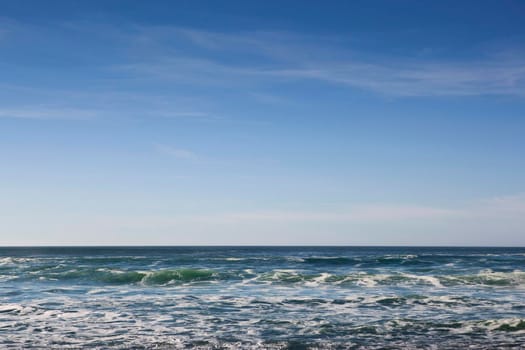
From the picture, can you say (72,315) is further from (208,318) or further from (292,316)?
(292,316)

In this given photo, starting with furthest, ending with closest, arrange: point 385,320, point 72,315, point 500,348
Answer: point 72,315, point 385,320, point 500,348

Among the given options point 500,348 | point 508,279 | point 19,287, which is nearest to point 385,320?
point 500,348

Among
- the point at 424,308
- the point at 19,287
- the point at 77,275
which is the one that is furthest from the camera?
the point at 77,275

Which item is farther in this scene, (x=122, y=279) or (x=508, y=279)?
(x=122, y=279)

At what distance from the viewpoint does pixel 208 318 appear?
57.4 ft

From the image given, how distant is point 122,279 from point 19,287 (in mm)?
6501

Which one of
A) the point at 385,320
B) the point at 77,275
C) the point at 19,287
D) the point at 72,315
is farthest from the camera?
the point at 77,275

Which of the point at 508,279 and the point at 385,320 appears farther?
the point at 508,279

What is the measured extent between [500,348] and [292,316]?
6.88m

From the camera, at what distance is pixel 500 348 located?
12953 millimetres

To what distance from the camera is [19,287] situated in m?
27.4

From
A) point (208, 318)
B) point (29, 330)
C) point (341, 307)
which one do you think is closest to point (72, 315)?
point (29, 330)

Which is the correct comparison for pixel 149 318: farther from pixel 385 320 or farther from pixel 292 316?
pixel 385 320

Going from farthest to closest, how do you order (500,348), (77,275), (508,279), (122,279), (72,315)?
(77,275) → (122,279) → (508,279) → (72,315) → (500,348)
